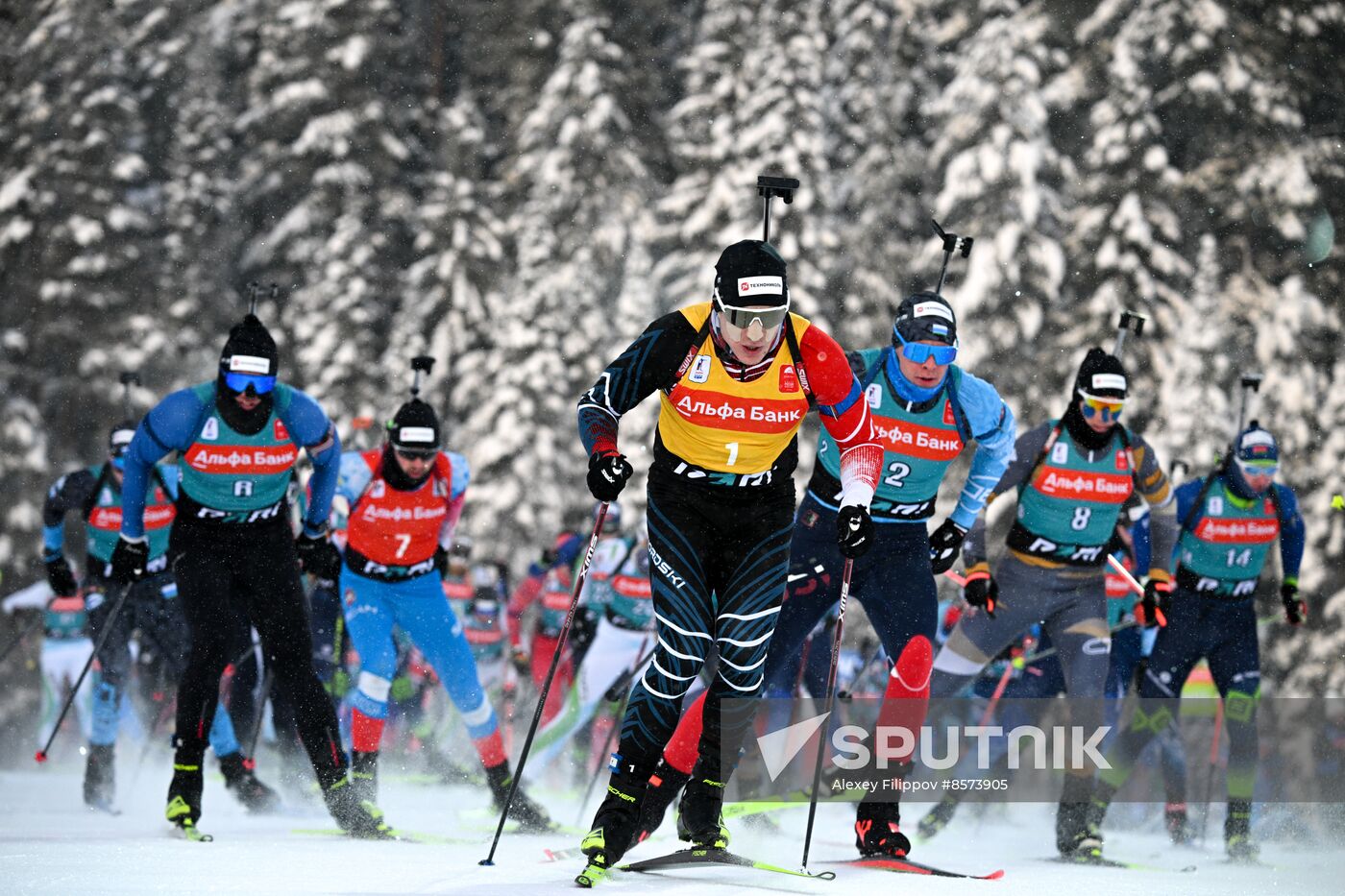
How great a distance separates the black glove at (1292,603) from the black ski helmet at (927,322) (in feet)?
12.1

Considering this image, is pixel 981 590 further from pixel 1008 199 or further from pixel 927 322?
pixel 1008 199

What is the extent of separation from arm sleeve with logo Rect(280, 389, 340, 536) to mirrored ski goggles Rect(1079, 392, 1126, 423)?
3798 millimetres

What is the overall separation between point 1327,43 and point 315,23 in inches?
744

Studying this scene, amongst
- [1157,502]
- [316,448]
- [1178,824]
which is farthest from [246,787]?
[1178,824]

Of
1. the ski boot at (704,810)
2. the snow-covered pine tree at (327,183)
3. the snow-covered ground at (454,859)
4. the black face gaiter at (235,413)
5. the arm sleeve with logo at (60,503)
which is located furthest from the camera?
the snow-covered pine tree at (327,183)

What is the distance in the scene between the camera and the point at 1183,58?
23.3m

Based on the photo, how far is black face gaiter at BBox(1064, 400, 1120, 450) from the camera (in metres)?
7.62

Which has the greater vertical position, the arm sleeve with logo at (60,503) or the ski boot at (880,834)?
the arm sleeve with logo at (60,503)

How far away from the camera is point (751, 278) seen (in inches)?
198

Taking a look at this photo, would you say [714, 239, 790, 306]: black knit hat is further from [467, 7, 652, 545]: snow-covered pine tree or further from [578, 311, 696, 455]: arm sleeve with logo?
[467, 7, 652, 545]: snow-covered pine tree

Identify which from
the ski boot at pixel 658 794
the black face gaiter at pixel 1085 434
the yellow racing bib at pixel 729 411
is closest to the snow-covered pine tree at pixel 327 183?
the black face gaiter at pixel 1085 434

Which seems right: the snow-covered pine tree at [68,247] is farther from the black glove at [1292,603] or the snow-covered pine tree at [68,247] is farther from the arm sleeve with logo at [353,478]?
the black glove at [1292,603]

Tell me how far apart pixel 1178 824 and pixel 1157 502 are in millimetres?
2920

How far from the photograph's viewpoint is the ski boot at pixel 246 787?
27.7ft
